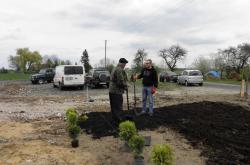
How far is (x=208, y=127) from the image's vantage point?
8633mm

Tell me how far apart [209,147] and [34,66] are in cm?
10429

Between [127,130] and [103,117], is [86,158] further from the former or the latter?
[103,117]

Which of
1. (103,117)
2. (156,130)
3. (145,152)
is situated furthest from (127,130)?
(103,117)

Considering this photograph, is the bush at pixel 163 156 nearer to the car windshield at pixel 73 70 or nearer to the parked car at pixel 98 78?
the car windshield at pixel 73 70

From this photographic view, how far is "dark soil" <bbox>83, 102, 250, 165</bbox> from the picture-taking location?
6.77 meters

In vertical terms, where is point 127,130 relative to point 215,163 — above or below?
above

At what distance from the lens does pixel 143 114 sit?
1067 centimetres

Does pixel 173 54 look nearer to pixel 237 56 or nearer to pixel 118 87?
pixel 237 56

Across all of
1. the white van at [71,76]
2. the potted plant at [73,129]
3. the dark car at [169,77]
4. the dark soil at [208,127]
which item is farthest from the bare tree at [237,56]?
the potted plant at [73,129]

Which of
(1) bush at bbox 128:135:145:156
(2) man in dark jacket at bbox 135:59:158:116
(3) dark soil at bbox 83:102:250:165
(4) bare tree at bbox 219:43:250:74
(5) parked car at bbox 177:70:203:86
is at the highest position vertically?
(4) bare tree at bbox 219:43:250:74

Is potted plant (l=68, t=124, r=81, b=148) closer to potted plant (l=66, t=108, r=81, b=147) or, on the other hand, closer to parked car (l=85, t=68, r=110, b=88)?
potted plant (l=66, t=108, r=81, b=147)

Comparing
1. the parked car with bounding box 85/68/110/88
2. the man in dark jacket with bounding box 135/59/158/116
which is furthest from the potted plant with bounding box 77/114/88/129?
the parked car with bounding box 85/68/110/88

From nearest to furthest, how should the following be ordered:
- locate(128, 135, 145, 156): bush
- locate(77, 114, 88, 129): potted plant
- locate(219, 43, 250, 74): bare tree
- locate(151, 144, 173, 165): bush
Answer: locate(151, 144, 173, 165): bush → locate(128, 135, 145, 156): bush → locate(77, 114, 88, 129): potted plant → locate(219, 43, 250, 74): bare tree

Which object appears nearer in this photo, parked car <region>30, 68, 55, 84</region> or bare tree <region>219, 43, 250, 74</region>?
parked car <region>30, 68, 55, 84</region>
